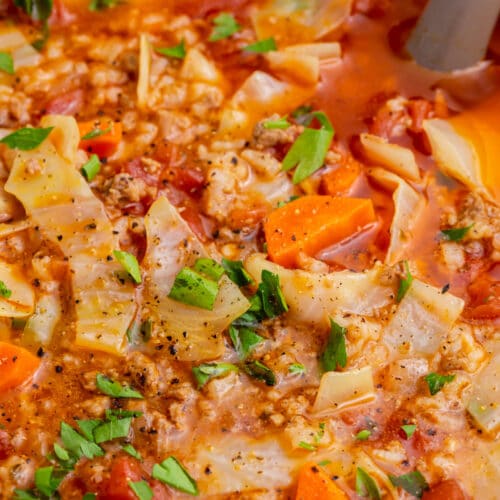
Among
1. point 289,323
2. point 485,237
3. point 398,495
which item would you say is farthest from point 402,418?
point 485,237

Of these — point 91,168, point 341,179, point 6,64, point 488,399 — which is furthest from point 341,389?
point 6,64

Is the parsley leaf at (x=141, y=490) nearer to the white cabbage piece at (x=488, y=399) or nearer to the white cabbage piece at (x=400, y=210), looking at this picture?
the white cabbage piece at (x=488, y=399)

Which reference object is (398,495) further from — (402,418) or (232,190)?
(232,190)

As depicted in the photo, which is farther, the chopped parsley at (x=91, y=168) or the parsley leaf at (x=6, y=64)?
the parsley leaf at (x=6, y=64)

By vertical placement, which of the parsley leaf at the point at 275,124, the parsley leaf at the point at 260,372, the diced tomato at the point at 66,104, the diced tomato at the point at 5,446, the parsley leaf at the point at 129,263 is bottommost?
the diced tomato at the point at 5,446

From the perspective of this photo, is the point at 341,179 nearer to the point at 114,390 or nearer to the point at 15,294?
the point at 114,390

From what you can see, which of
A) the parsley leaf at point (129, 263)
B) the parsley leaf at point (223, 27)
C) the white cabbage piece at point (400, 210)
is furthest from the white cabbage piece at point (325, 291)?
the parsley leaf at point (223, 27)

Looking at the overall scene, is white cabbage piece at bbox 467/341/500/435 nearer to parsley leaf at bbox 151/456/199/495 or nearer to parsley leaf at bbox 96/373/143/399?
parsley leaf at bbox 151/456/199/495
